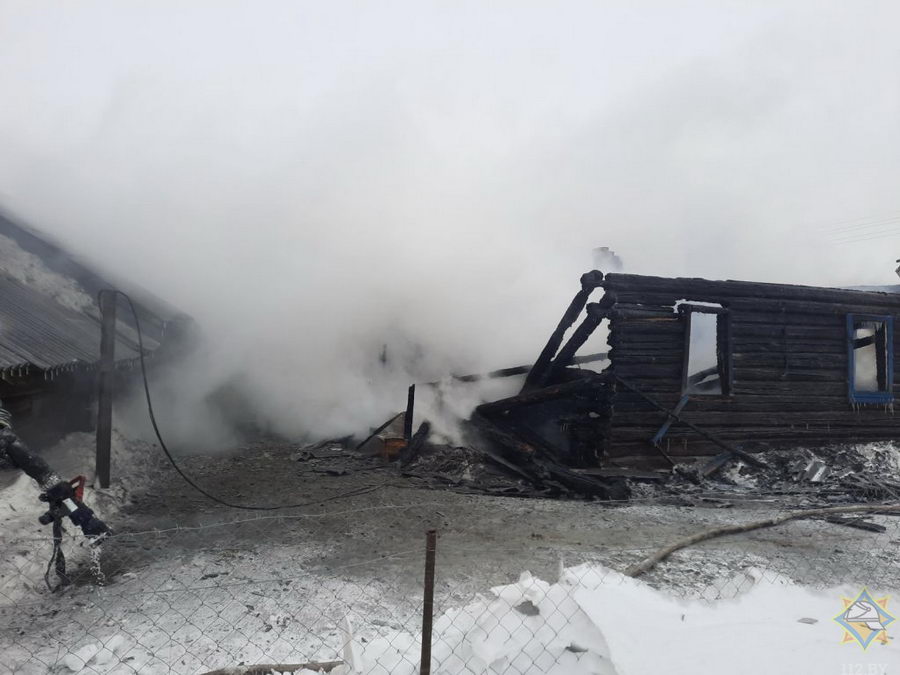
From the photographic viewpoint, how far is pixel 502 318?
1352cm

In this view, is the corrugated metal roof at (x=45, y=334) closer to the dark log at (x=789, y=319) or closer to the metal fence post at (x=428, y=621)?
the metal fence post at (x=428, y=621)

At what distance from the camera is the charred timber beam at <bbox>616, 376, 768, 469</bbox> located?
9.62 m

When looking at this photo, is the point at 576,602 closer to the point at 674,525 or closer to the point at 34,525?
the point at 674,525

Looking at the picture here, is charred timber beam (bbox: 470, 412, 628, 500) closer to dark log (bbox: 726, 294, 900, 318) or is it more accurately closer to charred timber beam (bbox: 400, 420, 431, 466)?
charred timber beam (bbox: 400, 420, 431, 466)

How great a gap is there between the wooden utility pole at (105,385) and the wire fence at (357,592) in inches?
57.0

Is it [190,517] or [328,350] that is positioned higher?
[328,350]

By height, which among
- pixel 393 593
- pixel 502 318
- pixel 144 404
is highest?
pixel 502 318

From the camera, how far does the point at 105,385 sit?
7297 mm

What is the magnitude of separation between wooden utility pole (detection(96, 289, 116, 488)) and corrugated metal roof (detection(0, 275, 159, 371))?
607 millimetres

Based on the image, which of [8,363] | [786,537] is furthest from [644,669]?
[8,363]

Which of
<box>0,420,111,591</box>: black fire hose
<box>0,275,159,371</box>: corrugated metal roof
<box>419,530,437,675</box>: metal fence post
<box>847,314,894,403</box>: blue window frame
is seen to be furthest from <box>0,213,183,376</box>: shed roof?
<box>847,314,894,403</box>: blue window frame

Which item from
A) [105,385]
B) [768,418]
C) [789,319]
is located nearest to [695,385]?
[768,418]

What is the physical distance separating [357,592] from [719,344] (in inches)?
319

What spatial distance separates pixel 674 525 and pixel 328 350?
9.64 m
